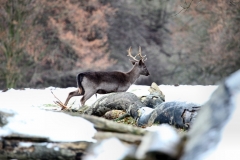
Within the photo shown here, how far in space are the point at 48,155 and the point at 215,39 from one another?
17.8m

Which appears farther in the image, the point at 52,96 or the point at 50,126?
the point at 52,96

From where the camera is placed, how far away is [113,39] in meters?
22.0

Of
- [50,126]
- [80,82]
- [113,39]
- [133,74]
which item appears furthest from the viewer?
[113,39]

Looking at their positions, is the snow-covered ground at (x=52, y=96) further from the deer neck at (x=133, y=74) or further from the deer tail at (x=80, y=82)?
the deer neck at (x=133, y=74)

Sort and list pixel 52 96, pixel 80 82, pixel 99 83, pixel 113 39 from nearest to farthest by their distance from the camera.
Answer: pixel 80 82 < pixel 99 83 < pixel 52 96 < pixel 113 39

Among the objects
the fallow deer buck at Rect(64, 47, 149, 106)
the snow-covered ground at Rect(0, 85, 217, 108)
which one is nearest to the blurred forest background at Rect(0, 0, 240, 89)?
the snow-covered ground at Rect(0, 85, 217, 108)

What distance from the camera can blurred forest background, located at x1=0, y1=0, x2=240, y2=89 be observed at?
56.1ft

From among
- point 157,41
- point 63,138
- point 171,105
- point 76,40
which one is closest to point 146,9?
point 157,41

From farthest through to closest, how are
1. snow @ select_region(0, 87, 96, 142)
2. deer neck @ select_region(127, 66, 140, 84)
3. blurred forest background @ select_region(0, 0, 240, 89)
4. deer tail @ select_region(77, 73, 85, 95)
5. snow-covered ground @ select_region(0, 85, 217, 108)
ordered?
1. blurred forest background @ select_region(0, 0, 240, 89)
2. deer neck @ select_region(127, 66, 140, 84)
3. snow-covered ground @ select_region(0, 85, 217, 108)
4. deer tail @ select_region(77, 73, 85, 95)
5. snow @ select_region(0, 87, 96, 142)

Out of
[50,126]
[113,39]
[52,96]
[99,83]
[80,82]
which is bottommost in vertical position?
[50,126]

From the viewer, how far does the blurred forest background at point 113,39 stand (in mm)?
17094

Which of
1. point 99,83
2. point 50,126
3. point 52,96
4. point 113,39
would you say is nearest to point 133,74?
point 99,83

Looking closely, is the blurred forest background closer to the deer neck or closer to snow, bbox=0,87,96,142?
the deer neck

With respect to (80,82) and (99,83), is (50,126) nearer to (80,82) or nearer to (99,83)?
(80,82)
